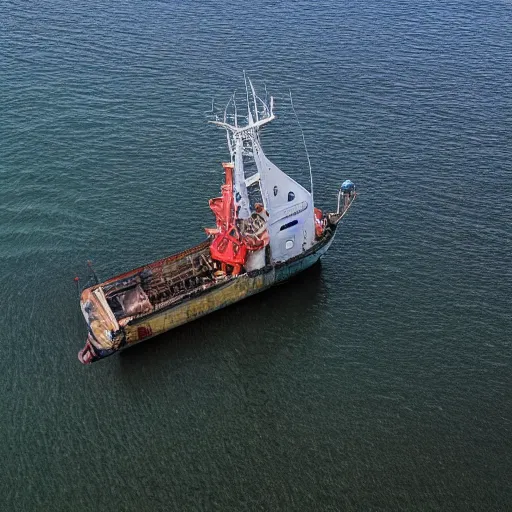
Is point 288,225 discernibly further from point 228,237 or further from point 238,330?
point 238,330

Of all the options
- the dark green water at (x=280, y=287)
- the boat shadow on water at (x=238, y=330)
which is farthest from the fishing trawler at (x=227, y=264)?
the dark green water at (x=280, y=287)

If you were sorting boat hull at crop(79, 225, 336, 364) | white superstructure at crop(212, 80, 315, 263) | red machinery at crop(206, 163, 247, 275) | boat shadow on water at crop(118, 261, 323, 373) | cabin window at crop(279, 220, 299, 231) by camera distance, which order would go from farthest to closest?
cabin window at crop(279, 220, 299, 231), red machinery at crop(206, 163, 247, 275), white superstructure at crop(212, 80, 315, 263), boat shadow on water at crop(118, 261, 323, 373), boat hull at crop(79, 225, 336, 364)

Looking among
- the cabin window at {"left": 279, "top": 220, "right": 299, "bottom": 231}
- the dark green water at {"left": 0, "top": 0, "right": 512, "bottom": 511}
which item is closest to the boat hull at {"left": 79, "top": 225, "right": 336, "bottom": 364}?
the dark green water at {"left": 0, "top": 0, "right": 512, "bottom": 511}

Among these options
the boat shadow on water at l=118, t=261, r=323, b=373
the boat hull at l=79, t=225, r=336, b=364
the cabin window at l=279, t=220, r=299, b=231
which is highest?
the cabin window at l=279, t=220, r=299, b=231

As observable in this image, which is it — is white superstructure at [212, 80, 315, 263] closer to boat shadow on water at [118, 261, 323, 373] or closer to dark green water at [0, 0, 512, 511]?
boat shadow on water at [118, 261, 323, 373]

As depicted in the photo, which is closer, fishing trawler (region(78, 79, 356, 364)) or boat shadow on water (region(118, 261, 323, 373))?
fishing trawler (region(78, 79, 356, 364))

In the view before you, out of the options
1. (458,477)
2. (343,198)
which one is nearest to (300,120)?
(343,198)

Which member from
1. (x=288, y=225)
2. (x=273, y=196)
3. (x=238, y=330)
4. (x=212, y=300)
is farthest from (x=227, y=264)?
(x=273, y=196)

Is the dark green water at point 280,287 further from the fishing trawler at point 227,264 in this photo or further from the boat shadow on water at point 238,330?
the fishing trawler at point 227,264

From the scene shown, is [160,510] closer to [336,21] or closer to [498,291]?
[498,291]
